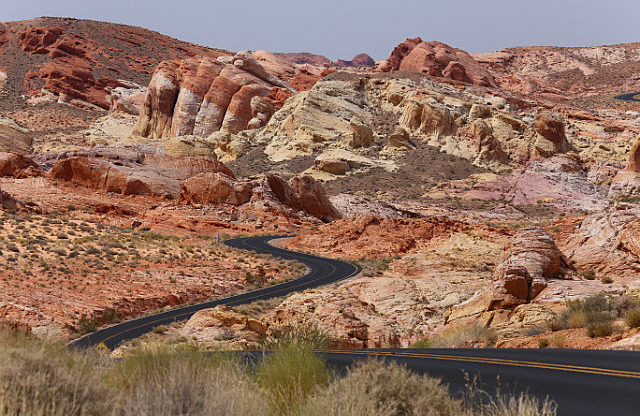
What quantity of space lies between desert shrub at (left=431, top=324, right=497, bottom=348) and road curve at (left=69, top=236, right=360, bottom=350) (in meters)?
10.1

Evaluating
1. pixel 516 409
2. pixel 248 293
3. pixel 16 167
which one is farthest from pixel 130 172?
pixel 516 409

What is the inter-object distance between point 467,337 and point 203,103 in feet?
303

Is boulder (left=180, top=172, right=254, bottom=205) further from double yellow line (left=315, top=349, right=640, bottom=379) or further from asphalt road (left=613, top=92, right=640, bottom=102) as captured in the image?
asphalt road (left=613, top=92, right=640, bottom=102)

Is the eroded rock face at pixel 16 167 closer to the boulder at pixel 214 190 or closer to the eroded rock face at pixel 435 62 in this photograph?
the boulder at pixel 214 190

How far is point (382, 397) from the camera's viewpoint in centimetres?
534

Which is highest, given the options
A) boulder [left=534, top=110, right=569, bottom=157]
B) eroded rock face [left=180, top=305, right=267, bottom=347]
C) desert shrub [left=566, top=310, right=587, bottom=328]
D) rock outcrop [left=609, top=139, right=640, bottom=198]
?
boulder [left=534, top=110, right=569, bottom=157]

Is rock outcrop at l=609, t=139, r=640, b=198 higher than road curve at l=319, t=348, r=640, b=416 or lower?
higher

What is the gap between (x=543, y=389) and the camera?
7.34 meters

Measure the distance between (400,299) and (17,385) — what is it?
81.3 feet

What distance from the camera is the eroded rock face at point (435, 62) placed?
12838cm

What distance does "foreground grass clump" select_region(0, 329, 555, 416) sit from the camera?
13.8 feet

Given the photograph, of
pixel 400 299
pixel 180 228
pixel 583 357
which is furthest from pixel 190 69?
pixel 583 357

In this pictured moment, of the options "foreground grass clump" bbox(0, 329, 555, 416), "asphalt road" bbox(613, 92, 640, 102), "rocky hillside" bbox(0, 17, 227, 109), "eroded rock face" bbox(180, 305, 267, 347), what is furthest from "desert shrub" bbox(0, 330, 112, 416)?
"asphalt road" bbox(613, 92, 640, 102)

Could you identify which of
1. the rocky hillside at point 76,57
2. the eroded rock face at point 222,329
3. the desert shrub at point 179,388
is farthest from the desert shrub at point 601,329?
the rocky hillside at point 76,57
